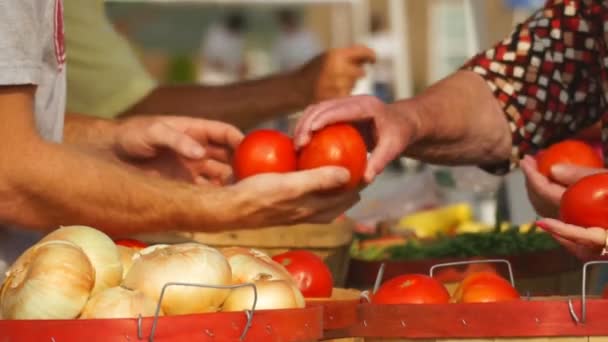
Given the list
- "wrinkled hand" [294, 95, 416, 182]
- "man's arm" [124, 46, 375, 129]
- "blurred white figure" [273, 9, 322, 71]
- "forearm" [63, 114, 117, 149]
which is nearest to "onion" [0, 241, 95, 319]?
"wrinkled hand" [294, 95, 416, 182]

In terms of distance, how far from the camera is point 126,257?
2268 millimetres

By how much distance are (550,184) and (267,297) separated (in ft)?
4.17

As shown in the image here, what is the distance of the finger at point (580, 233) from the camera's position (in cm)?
267

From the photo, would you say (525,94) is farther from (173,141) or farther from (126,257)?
(126,257)

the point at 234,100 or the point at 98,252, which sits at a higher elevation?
the point at 98,252

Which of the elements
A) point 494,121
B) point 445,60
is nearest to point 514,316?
point 494,121

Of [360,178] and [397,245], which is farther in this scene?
[397,245]

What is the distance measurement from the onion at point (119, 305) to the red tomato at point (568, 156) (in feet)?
5.07

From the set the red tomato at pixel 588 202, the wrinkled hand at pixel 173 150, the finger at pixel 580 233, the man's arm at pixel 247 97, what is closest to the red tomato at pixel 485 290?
the finger at pixel 580 233

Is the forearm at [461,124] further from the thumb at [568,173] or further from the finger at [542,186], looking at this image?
the thumb at [568,173]

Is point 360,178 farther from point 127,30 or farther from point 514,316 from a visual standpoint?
point 127,30

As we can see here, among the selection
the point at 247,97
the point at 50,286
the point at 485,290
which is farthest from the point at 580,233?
the point at 247,97

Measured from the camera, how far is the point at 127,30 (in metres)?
15.5

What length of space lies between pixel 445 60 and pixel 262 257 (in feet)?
38.2
